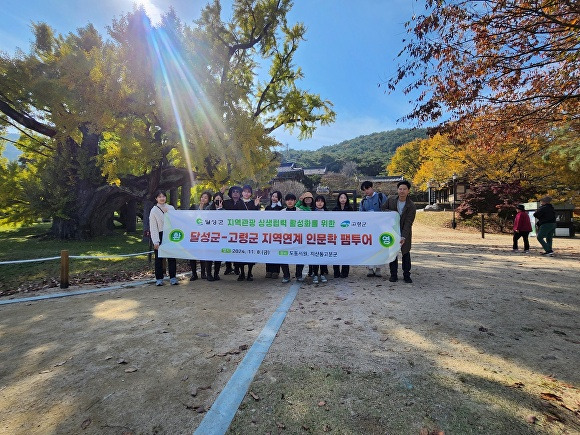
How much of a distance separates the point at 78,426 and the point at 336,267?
17.1ft

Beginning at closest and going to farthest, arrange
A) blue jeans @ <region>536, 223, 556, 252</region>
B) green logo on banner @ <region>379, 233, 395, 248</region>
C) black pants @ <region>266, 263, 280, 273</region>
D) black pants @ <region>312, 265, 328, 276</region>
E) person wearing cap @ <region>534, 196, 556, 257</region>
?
1. green logo on banner @ <region>379, 233, 395, 248</region>
2. black pants @ <region>312, 265, 328, 276</region>
3. black pants @ <region>266, 263, 280, 273</region>
4. person wearing cap @ <region>534, 196, 556, 257</region>
5. blue jeans @ <region>536, 223, 556, 252</region>

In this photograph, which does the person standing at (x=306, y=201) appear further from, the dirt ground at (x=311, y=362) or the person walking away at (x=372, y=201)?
the dirt ground at (x=311, y=362)

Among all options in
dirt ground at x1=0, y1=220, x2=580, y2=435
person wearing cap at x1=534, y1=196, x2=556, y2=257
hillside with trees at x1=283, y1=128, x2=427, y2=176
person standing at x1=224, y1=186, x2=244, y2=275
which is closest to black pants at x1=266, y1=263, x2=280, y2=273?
person standing at x1=224, y1=186, x2=244, y2=275

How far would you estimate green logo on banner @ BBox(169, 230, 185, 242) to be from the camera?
6410 millimetres

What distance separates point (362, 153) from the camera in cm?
10288

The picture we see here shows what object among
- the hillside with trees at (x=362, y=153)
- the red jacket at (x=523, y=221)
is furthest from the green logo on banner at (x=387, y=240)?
the hillside with trees at (x=362, y=153)

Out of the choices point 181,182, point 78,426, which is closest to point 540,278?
point 78,426

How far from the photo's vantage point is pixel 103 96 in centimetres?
972

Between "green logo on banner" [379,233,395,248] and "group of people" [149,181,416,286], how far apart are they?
0.21m

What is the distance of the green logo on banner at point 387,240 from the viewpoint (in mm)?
5857

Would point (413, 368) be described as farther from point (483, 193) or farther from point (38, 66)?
point (483, 193)

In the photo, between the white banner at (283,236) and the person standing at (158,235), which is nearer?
the white banner at (283,236)

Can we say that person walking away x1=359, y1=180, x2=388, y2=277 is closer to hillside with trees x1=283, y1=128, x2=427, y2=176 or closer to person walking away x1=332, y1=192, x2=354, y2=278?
person walking away x1=332, y1=192, x2=354, y2=278

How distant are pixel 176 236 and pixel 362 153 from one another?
339 ft
